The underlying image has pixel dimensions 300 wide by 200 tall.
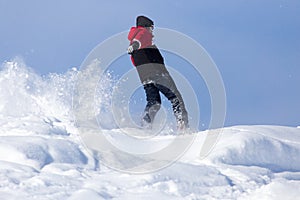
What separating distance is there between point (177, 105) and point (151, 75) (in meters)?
0.67

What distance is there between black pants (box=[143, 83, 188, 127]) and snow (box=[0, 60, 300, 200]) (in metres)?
0.90

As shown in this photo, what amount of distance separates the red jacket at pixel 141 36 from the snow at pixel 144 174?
167 cm

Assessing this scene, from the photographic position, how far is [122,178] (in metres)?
6.01

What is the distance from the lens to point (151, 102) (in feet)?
31.9

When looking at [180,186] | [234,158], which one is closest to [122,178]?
[180,186]

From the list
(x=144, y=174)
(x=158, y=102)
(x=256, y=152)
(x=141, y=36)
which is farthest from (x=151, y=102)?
(x=144, y=174)

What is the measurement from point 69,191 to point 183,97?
4.68 metres

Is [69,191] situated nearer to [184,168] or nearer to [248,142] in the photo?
[184,168]

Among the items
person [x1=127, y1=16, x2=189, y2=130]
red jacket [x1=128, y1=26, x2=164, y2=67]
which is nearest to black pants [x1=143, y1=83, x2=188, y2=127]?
person [x1=127, y1=16, x2=189, y2=130]

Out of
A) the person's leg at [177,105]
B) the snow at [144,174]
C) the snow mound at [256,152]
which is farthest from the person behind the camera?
the person's leg at [177,105]

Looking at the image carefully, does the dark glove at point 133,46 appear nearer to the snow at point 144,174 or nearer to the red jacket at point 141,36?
the red jacket at point 141,36

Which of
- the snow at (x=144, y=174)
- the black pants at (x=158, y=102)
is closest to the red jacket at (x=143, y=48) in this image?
the black pants at (x=158, y=102)

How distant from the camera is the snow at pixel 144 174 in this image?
18.1 feet

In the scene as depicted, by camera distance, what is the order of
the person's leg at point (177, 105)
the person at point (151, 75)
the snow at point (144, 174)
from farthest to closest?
1. the person's leg at point (177, 105)
2. the person at point (151, 75)
3. the snow at point (144, 174)
